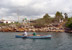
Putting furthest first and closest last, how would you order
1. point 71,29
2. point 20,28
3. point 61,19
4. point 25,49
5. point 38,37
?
point 61,19 → point 20,28 → point 71,29 → point 38,37 → point 25,49

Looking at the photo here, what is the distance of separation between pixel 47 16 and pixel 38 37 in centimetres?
7207

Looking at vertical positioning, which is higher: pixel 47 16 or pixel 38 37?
pixel 47 16

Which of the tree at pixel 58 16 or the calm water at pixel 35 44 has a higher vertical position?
the tree at pixel 58 16

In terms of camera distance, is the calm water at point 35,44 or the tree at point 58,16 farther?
the tree at point 58,16

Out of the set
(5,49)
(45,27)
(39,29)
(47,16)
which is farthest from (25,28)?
(5,49)

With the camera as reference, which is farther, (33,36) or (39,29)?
(39,29)

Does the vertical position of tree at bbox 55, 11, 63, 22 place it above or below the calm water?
above

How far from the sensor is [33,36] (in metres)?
42.0

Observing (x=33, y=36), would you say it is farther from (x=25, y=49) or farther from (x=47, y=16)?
(x=47, y=16)

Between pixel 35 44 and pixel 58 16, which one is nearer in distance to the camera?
pixel 35 44

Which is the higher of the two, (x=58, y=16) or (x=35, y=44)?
(x=58, y=16)

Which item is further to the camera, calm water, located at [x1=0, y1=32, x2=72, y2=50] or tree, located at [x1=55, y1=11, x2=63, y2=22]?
tree, located at [x1=55, y1=11, x2=63, y2=22]

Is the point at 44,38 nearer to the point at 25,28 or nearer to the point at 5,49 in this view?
the point at 5,49

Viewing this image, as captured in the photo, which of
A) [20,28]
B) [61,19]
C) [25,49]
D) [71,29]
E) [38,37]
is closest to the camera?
[25,49]
